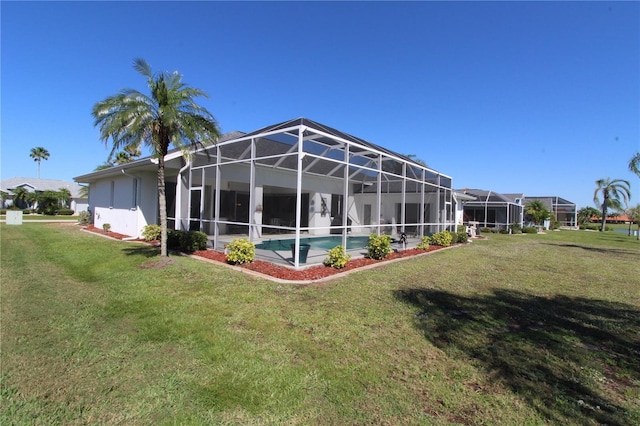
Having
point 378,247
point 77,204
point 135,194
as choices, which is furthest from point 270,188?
point 77,204

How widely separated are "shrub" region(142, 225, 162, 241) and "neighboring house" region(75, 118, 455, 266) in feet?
2.47

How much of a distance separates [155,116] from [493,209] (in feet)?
104

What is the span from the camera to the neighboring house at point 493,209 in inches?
1152

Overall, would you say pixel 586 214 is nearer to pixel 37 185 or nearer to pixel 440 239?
pixel 440 239

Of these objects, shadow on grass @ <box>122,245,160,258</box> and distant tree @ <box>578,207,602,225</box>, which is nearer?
shadow on grass @ <box>122,245,160,258</box>

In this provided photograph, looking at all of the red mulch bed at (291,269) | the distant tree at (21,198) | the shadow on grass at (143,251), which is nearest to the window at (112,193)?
the shadow on grass at (143,251)

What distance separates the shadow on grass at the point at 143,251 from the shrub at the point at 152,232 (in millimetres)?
1594

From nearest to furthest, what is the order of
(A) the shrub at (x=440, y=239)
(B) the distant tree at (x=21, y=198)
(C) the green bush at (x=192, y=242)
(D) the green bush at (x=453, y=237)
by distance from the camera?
(C) the green bush at (x=192, y=242) < (A) the shrub at (x=440, y=239) < (D) the green bush at (x=453, y=237) < (B) the distant tree at (x=21, y=198)

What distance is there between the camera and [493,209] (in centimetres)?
3142

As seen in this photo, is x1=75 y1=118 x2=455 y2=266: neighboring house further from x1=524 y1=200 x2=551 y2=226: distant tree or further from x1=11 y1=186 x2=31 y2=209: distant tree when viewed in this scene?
x1=11 y1=186 x2=31 y2=209: distant tree

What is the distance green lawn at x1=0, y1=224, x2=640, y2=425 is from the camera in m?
2.72

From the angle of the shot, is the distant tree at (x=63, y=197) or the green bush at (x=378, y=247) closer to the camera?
the green bush at (x=378, y=247)

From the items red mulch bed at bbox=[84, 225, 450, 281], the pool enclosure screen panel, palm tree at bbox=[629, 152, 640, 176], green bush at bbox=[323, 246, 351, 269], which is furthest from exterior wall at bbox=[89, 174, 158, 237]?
palm tree at bbox=[629, 152, 640, 176]

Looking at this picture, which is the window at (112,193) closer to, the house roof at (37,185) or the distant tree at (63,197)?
the distant tree at (63,197)
